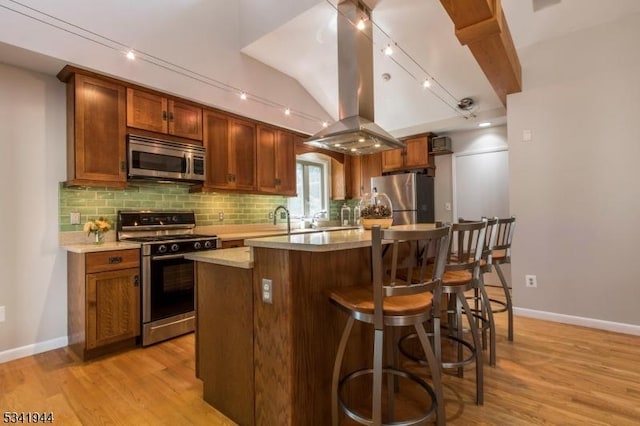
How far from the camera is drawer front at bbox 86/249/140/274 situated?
2516mm

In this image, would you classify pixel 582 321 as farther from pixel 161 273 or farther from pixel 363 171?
pixel 161 273

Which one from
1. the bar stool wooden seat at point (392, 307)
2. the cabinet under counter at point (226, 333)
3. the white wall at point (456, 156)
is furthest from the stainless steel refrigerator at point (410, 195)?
the cabinet under counter at point (226, 333)

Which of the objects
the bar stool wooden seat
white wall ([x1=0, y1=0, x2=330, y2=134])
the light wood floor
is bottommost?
the light wood floor

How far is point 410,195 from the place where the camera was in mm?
4723

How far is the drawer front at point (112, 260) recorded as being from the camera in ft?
8.25

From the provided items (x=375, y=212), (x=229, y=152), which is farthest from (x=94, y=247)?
(x=375, y=212)

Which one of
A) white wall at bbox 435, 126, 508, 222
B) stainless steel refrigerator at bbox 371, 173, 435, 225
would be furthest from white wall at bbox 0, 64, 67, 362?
white wall at bbox 435, 126, 508, 222

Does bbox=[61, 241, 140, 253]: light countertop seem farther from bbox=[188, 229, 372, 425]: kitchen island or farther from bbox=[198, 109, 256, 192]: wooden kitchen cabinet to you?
bbox=[188, 229, 372, 425]: kitchen island

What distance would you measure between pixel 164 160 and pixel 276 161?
1588 mm

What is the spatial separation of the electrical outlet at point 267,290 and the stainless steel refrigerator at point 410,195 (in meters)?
3.50

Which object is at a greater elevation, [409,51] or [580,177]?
[409,51]

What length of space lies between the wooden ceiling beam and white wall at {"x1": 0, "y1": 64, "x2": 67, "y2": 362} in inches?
134

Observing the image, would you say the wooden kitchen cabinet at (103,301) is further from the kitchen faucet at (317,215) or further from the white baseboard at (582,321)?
the white baseboard at (582,321)

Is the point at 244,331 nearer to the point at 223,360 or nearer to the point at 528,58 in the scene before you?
the point at 223,360
